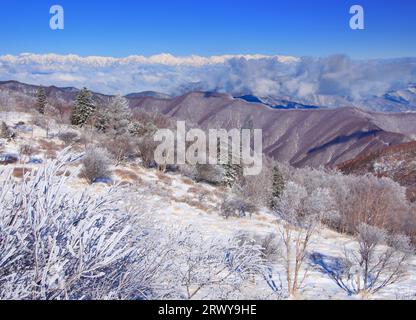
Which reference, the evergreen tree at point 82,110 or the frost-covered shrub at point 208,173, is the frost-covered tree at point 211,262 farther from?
the evergreen tree at point 82,110

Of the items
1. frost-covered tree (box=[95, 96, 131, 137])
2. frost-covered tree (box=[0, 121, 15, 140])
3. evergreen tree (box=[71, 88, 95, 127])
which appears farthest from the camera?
evergreen tree (box=[71, 88, 95, 127])

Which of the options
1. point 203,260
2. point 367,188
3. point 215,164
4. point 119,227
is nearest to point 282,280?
point 203,260

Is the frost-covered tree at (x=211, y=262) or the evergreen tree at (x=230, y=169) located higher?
the frost-covered tree at (x=211, y=262)

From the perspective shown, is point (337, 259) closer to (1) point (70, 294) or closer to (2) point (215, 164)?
(1) point (70, 294)

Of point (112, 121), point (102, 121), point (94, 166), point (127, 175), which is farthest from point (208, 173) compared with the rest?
point (102, 121)

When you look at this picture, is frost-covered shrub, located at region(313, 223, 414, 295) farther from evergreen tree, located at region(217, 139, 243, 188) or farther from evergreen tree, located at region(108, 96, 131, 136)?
evergreen tree, located at region(108, 96, 131, 136)

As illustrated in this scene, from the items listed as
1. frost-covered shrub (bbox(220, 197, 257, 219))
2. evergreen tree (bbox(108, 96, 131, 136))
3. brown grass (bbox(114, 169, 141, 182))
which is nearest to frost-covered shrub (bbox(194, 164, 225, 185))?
brown grass (bbox(114, 169, 141, 182))

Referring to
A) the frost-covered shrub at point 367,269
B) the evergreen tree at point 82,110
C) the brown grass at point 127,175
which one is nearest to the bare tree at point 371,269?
the frost-covered shrub at point 367,269

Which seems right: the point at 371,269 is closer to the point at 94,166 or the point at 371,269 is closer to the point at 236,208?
the point at 236,208
